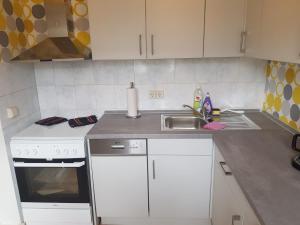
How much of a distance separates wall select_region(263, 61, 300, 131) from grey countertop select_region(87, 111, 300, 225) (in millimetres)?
92

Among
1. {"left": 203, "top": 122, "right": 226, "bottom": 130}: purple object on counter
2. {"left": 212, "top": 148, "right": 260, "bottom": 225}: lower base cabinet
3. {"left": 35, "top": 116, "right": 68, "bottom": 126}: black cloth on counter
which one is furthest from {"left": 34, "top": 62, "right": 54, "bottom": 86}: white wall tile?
{"left": 212, "top": 148, "right": 260, "bottom": 225}: lower base cabinet

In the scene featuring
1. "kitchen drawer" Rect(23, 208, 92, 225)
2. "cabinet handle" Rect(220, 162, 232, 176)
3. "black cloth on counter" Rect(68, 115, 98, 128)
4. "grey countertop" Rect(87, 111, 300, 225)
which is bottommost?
"kitchen drawer" Rect(23, 208, 92, 225)

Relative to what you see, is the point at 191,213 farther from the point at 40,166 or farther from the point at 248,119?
the point at 40,166

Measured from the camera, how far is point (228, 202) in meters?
1.35

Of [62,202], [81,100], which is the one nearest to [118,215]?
[62,202]

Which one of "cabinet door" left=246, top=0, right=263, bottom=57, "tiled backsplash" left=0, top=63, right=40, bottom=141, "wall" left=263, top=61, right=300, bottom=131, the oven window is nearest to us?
"cabinet door" left=246, top=0, right=263, bottom=57

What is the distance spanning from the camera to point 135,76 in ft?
7.20

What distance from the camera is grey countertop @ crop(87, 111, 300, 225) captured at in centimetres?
94

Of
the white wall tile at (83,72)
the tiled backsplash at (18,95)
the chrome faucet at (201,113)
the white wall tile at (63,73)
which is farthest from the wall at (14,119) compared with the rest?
the chrome faucet at (201,113)

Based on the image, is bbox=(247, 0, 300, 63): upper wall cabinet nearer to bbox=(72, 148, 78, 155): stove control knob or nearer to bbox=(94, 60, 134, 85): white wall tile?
bbox=(94, 60, 134, 85): white wall tile

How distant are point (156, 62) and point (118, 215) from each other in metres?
1.38

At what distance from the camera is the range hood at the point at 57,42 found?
1.80 m

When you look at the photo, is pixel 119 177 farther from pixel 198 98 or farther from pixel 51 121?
pixel 198 98

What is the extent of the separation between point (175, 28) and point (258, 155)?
106 cm
